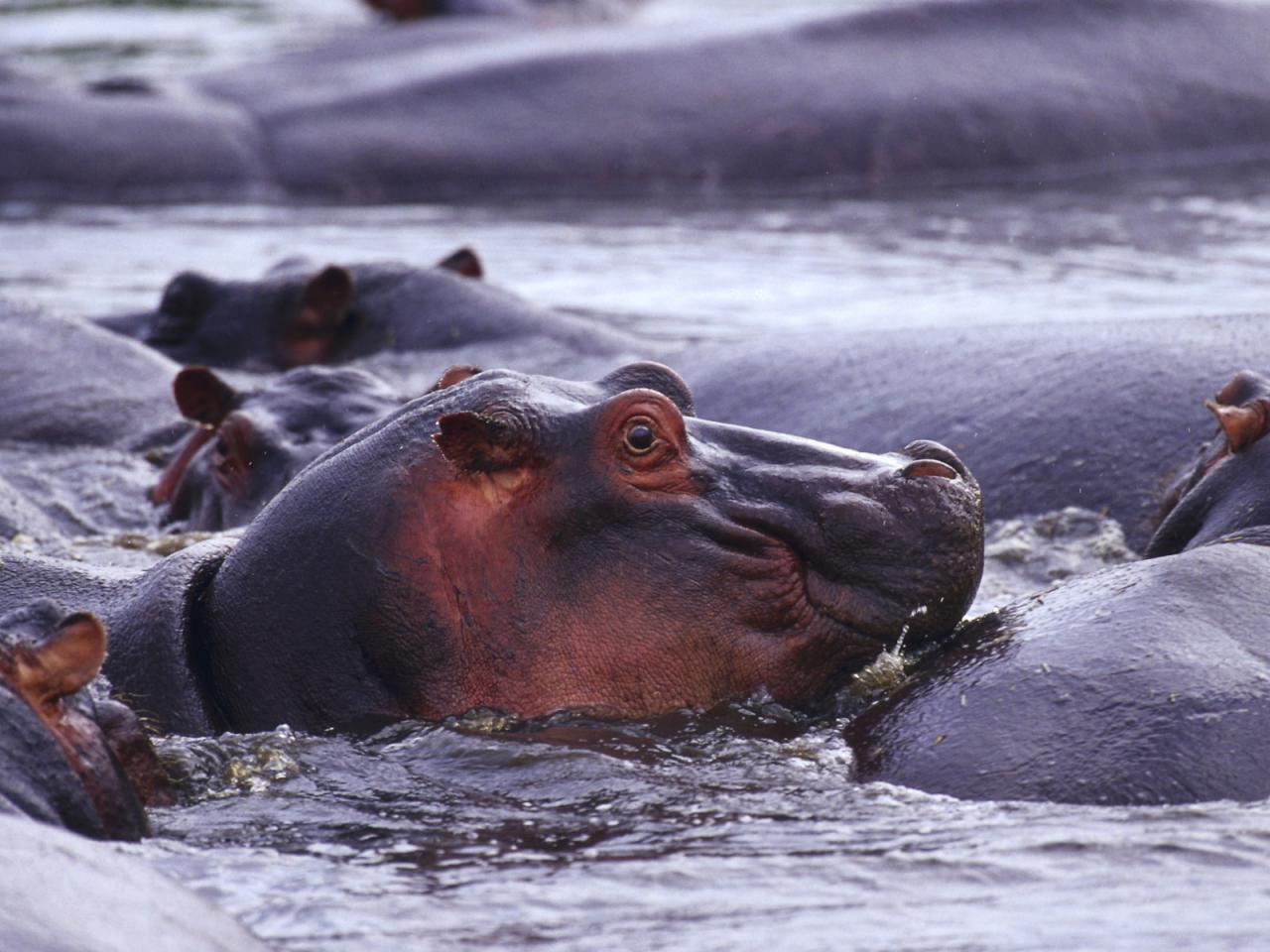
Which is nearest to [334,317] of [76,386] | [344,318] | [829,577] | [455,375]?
[344,318]

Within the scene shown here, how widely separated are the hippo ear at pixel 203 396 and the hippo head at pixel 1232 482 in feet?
9.25

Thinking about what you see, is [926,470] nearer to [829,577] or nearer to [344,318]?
[829,577]

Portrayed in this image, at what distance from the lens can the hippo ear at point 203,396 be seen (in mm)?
6555

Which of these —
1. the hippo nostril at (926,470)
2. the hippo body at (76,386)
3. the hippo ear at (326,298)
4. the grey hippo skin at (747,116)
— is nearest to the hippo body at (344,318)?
the hippo ear at (326,298)

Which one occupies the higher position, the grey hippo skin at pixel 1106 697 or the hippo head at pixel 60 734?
the hippo head at pixel 60 734

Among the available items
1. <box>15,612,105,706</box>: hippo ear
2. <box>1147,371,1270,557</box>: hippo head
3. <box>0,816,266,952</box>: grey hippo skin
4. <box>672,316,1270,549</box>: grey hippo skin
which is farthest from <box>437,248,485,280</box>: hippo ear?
<box>0,816,266,952</box>: grey hippo skin

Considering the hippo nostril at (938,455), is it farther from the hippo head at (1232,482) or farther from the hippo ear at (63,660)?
the hippo ear at (63,660)

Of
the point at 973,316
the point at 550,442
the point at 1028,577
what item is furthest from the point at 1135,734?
the point at 973,316

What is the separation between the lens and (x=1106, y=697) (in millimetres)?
3861

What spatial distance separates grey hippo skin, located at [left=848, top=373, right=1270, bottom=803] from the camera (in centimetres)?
372

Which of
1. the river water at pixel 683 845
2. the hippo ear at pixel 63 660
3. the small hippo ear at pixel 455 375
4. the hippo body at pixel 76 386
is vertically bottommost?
the hippo body at pixel 76 386

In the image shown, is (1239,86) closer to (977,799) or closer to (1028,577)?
(1028,577)

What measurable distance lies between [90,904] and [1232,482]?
106 inches

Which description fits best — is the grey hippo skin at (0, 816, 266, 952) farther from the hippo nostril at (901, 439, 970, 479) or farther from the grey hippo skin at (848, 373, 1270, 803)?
the hippo nostril at (901, 439, 970, 479)
